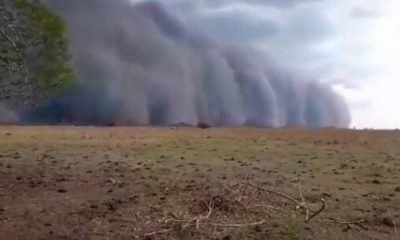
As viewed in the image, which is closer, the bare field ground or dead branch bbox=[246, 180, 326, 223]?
the bare field ground

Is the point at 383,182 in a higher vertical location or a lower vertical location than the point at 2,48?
lower

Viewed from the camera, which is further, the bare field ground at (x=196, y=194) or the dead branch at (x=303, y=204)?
the dead branch at (x=303, y=204)

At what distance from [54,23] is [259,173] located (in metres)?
4.56

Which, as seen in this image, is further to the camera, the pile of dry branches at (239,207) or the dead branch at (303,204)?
the dead branch at (303,204)

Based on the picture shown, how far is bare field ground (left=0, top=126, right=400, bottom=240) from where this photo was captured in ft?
28.3

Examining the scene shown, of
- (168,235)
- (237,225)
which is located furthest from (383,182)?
(168,235)

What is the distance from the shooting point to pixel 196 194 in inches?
386

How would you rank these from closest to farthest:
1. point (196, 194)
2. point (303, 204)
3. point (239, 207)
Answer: point (239, 207)
point (303, 204)
point (196, 194)

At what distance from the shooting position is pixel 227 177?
11203 mm

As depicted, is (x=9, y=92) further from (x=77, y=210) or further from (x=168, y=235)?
(x=168, y=235)

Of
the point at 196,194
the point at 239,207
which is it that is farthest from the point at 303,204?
the point at 196,194

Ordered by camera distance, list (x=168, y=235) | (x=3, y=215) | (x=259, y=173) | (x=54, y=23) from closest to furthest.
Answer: (x=168, y=235)
(x=3, y=215)
(x=259, y=173)
(x=54, y=23)

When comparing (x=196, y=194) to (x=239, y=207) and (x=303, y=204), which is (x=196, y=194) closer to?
(x=239, y=207)

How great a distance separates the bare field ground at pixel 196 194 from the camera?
28.3ft
